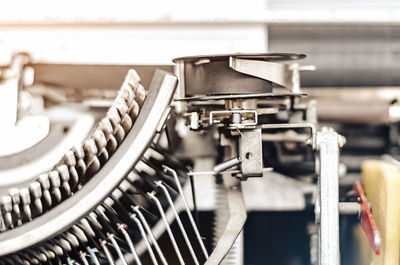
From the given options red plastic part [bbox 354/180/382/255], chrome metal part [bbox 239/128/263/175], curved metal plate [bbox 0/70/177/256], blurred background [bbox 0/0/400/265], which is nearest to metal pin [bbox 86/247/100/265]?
curved metal plate [bbox 0/70/177/256]

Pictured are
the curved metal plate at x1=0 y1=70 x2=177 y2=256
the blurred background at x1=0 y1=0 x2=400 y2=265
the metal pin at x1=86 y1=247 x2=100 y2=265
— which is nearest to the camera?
the curved metal plate at x1=0 y1=70 x2=177 y2=256

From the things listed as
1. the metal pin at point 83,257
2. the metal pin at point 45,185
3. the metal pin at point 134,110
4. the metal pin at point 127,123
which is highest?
the metal pin at point 134,110

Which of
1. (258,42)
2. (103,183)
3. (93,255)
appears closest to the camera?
(103,183)

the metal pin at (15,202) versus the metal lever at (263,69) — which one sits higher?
the metal lever at (263,69)

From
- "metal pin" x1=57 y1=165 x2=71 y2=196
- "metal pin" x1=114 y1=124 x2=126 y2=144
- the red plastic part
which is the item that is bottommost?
the red plastic part

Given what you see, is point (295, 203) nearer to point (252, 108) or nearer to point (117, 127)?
point (252, 108)

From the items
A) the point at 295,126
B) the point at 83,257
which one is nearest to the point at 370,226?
the point at 295,126

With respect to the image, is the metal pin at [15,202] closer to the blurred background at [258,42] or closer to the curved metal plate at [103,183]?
the curved metal plate at [103,183]

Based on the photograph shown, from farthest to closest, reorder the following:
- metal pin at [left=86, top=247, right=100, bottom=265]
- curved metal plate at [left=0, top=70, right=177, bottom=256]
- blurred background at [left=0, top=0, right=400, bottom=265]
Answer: blurred background at [left=0, top=0, right=400, bottom=265], metal pin at [left=86, top=247, right=100, bottom=265], curved metal plate at [left=0, top=70, right=177, bottom=256]

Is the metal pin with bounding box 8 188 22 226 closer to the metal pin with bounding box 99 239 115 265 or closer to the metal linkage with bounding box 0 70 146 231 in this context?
the metal linkage with bounding box 0 70 146 231

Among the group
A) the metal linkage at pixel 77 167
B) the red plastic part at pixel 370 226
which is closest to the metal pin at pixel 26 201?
the metal linkage at pixel 77 167

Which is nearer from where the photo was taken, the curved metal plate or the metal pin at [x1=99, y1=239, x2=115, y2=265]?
the curved metal plate

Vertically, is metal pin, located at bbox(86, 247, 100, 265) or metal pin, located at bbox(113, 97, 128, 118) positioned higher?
metal pin, located at bbox(113, 97, 128, 118)

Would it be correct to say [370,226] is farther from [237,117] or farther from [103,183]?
[103,183]
